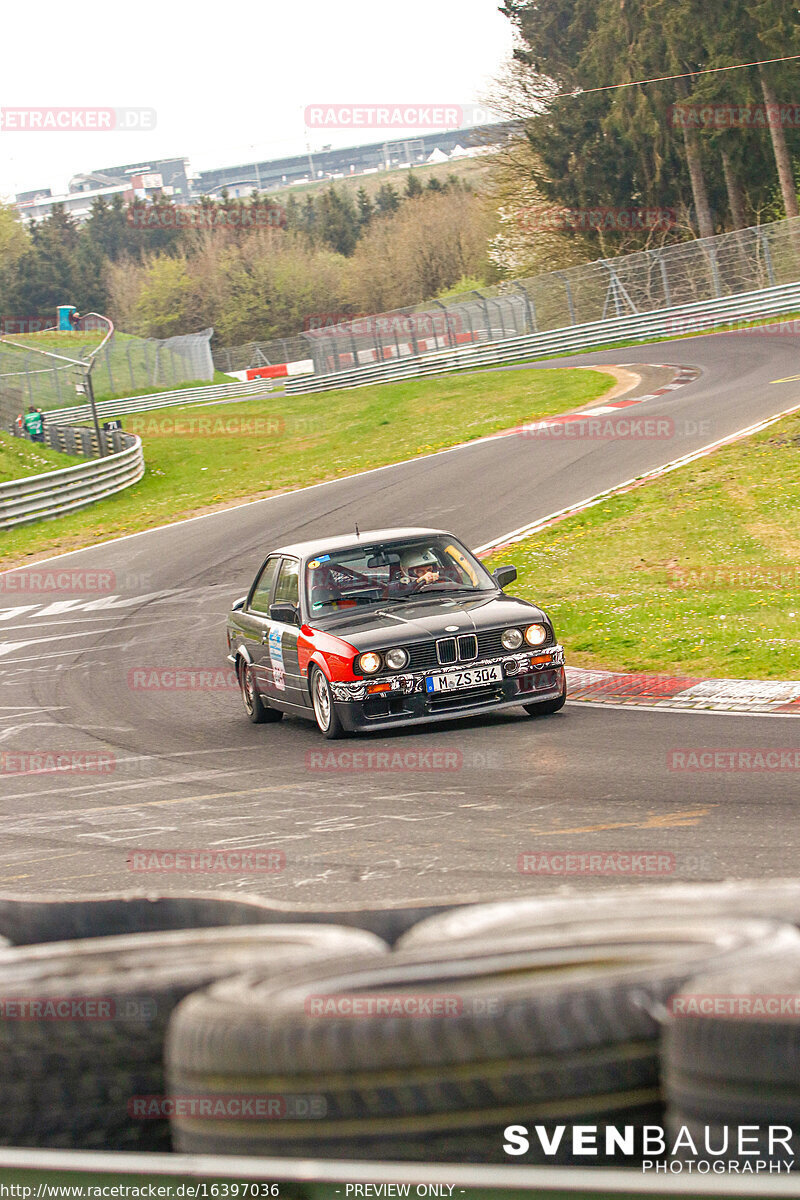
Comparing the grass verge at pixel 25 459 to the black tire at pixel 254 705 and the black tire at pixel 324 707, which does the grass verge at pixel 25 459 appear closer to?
the black tire at pixel 254 705

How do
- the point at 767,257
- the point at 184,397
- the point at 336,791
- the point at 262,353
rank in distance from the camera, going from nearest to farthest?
1. the point at 336,791
2. the point at 767,257
3. the point at 184,397
4. the point at 262,353

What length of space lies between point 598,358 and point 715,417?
16973 millimetres

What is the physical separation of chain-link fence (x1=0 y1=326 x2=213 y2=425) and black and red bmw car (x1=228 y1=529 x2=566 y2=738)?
40.3m

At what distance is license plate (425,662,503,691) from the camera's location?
976 cm

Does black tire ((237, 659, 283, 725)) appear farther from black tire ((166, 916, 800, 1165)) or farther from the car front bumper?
black tire ((166, 916, 800, 1165))

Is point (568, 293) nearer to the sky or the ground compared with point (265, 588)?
nearer to the sky

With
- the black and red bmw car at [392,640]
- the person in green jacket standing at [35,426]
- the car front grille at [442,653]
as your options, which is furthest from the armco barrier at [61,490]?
the car front grille at [442,653]

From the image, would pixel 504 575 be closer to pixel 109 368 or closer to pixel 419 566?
pixel 419 566

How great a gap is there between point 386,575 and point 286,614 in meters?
0.90

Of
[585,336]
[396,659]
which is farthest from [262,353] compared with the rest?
Answer: [396,659]

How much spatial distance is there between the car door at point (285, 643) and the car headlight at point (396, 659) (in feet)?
3.43

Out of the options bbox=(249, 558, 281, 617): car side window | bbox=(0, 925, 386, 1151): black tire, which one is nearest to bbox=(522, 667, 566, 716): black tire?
bbox=(249, 558, 281, 617): car side window

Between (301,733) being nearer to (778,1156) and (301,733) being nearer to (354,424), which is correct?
(778,1156)

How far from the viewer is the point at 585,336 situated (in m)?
46.9
